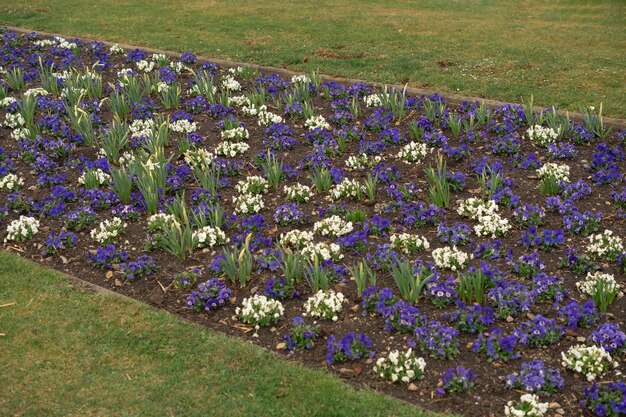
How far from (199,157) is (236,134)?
733 mm

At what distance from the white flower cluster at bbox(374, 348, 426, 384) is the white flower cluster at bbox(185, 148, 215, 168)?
3.09 meters

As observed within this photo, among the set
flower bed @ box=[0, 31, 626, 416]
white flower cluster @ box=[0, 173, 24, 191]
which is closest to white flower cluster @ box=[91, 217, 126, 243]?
flower bed @ box=[0, 31, 626, 416]

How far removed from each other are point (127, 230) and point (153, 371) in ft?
6.38

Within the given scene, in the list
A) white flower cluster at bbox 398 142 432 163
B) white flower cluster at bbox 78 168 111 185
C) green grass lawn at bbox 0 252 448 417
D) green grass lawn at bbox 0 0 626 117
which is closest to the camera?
green grass lawn at bbox 0 252 448 417

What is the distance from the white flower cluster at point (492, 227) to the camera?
5988 millimetres

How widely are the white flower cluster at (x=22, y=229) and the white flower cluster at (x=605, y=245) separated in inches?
171

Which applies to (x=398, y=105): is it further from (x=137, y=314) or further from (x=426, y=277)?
(x=137, y=314)

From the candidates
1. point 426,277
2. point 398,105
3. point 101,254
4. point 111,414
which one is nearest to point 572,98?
point 398,105

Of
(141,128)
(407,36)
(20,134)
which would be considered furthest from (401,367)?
(407,36)

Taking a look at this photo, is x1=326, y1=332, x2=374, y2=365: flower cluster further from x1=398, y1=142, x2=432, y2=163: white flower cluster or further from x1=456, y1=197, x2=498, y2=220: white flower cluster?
x1=398, y1=142, x2=432, y2=163: white flower cluster

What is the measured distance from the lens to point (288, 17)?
13602 mm

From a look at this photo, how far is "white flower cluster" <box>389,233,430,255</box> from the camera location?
19.0 ft

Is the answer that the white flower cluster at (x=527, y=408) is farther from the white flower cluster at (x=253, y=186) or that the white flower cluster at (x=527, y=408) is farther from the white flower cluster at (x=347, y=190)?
the white flower cluster at (x=253, y=186)

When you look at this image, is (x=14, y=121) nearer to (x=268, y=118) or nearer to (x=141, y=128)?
(x=141, y=128)
